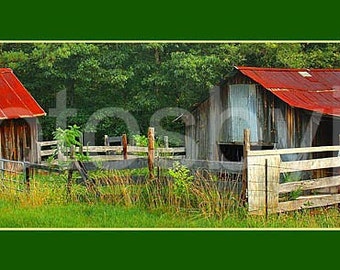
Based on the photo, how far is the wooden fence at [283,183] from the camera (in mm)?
10703

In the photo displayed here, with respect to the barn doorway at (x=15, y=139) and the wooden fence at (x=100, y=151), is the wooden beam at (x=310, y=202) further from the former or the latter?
the barn doorway at (x=15, y=139)

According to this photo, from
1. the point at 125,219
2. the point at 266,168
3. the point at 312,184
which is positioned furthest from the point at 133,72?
the point at 312,184

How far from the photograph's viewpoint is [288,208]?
10.8 metres

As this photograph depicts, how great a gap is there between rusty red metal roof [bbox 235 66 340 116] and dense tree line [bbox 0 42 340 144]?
0.10m

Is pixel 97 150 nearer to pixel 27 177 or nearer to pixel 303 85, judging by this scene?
pixel 27 177

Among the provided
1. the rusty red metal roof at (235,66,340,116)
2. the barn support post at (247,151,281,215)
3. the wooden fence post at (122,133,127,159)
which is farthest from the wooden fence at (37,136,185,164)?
the rusty red metal roof at (235,66,340,116)

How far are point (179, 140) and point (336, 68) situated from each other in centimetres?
173

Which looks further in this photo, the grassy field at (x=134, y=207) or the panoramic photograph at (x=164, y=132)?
the panoramic photograph at (x=164, y=132)

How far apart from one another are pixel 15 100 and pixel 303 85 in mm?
2897

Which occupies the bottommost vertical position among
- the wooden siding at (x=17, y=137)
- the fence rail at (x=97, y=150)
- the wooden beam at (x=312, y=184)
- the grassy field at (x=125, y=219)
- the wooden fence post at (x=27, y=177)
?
the grassy field at (x=125, y=219)

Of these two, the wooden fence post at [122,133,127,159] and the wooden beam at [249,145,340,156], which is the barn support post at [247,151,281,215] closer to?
the wooden beam at [249,145,340,156]

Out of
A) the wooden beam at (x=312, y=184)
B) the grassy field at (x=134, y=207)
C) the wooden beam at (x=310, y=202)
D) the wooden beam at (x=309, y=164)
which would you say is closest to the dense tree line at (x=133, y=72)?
the grassy field at (x=134, y=207)

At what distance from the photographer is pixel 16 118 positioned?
35.9ft

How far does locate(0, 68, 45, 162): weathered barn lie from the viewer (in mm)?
10875
